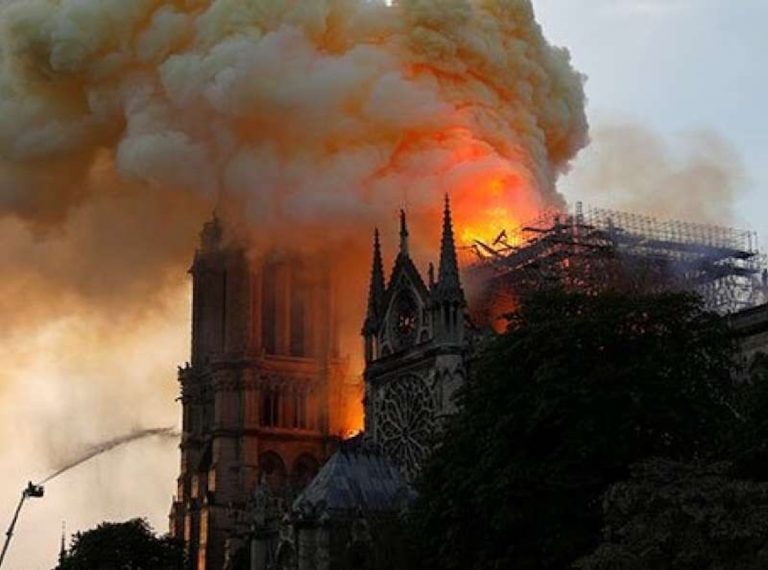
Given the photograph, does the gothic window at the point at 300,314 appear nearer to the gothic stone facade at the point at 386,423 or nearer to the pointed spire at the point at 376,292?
the gothic stone facade at the point at 386,423

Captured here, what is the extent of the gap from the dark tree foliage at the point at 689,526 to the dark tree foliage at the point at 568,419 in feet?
21.3

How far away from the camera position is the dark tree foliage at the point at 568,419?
40.9m

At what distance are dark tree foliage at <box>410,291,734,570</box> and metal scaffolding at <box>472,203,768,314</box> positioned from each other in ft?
67.6

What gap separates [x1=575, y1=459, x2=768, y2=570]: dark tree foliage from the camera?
3098 cm

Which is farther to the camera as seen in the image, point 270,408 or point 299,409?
point 299,409

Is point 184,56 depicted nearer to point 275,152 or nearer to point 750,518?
point 275,152

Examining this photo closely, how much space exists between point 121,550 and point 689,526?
202 feet

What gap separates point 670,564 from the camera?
3219 centimetres

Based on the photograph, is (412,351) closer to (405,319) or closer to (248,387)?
(405,319)

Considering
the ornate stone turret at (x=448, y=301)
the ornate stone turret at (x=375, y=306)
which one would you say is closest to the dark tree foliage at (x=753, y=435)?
the ornate stone turret at (x=448, y=301)

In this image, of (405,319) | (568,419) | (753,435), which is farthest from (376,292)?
(753,435)

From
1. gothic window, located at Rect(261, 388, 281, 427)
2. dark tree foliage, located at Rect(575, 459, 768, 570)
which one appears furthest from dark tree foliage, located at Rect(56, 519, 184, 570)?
dark tree foliage, located at Rect(575, 459, 768, 570)

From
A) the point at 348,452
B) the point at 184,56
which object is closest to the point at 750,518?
the point at 348,452

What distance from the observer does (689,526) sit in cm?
3203
